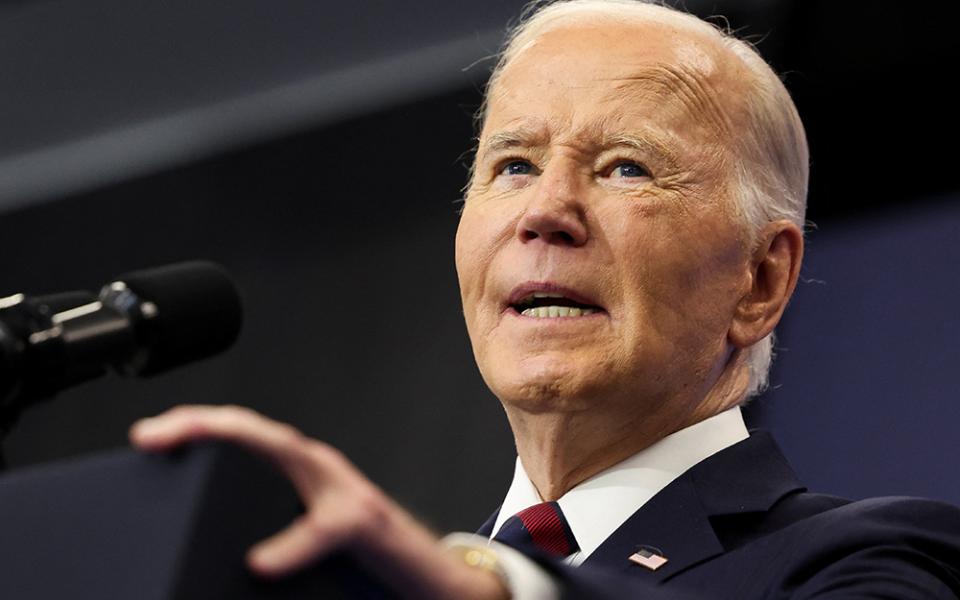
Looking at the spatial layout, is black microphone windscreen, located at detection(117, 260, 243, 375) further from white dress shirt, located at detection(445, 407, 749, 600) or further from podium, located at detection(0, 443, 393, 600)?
white dress shirt, located at detection(445, 407, 749, 600)

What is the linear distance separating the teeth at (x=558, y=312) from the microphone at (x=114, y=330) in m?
0.85

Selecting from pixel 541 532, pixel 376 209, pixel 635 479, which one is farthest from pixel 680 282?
pixel 376 209

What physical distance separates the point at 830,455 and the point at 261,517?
302 cm

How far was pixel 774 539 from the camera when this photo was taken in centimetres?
183

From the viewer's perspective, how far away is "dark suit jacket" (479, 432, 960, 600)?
5.43ft

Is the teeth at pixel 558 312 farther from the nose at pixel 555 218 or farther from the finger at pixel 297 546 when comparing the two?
the finger at pixel 297 546

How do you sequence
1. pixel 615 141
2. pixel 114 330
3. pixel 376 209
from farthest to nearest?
pixel 376 209
pixel 615 141
pixel 114 330

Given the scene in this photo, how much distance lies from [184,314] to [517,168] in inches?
46.3

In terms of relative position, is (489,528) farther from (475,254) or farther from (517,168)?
(517,168)

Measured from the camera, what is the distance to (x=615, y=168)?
2211mm

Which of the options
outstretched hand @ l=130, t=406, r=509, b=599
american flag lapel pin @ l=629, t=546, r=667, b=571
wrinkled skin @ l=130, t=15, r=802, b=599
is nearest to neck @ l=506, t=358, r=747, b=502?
wrinkled skin @ l=130, t=15, r=802, b=599

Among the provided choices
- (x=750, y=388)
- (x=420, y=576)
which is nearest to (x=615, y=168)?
(x=750, y=388)

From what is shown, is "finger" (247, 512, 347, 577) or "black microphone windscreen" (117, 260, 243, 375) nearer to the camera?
"finger" (247, 512, 347, 577)

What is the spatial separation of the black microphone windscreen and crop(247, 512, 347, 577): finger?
25 cm
